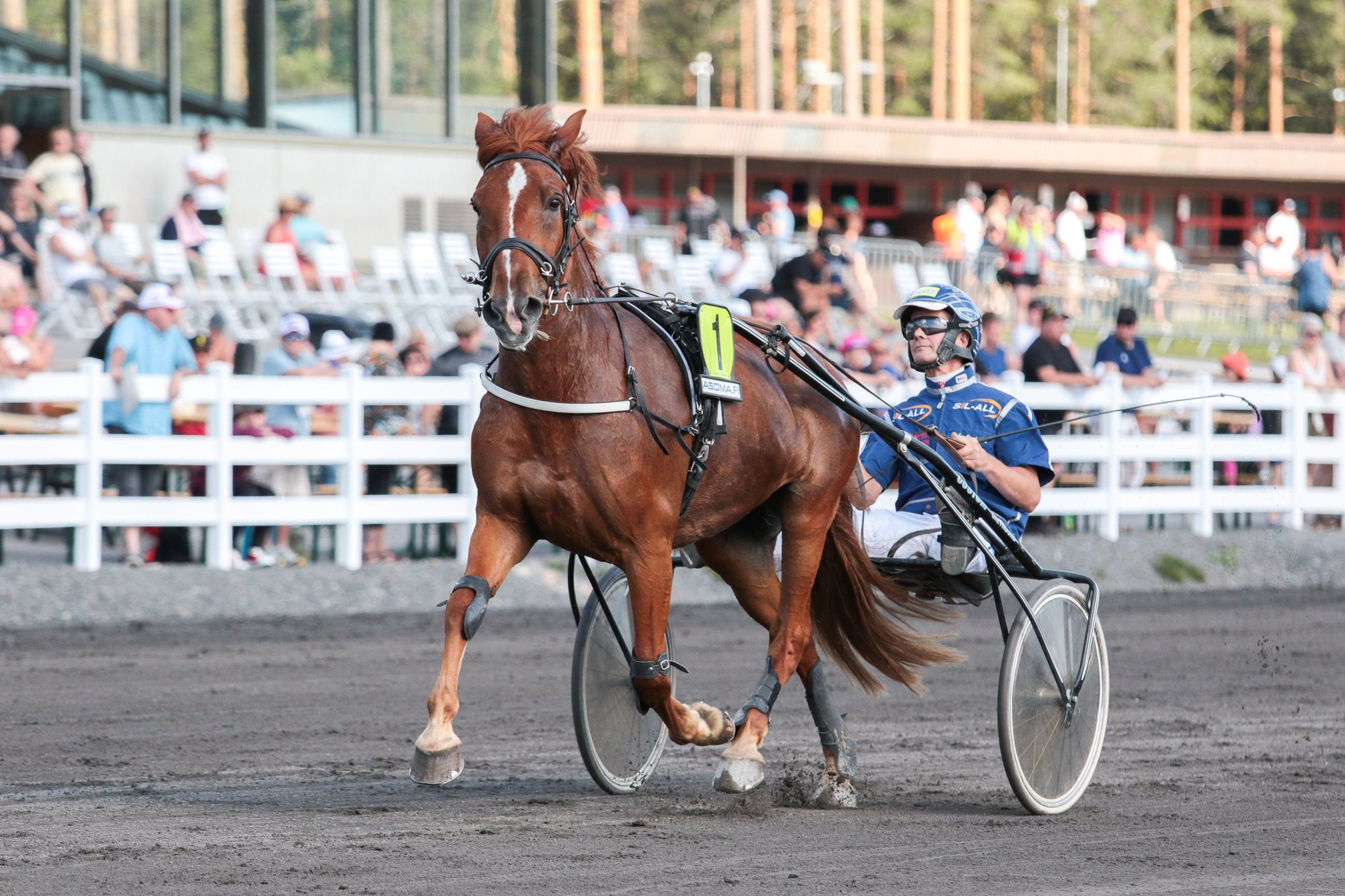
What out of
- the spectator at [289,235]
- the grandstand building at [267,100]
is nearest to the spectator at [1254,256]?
the grandstand building at [267,100]

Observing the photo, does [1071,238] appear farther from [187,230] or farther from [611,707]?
[611,707]

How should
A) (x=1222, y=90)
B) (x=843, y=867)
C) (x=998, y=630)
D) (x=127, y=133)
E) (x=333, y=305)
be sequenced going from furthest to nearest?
(x=1222, y=90) < (x=127, y=133) < (x=333, y=305) < (x=998, y=630) < (x=843, y=867)

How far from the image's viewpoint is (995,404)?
6324 millimetres

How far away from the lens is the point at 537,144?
5223mm

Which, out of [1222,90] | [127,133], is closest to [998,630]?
[127,133]

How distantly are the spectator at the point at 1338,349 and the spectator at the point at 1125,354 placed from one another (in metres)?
2.12

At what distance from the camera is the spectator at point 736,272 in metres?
20.9

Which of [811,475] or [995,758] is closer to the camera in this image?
[811,475]

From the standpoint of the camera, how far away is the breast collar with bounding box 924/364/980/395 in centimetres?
637

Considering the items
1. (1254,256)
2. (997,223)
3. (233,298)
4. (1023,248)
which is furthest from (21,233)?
(1254,256)

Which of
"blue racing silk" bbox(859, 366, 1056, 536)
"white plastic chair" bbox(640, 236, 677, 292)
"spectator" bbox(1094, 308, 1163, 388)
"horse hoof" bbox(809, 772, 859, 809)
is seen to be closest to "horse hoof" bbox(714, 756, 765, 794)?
"horse hoof" bbox(809, 772, 859, 809)

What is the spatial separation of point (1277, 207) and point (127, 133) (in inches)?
1188

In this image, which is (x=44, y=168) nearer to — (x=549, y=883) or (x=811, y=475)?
(x=811, y=475)

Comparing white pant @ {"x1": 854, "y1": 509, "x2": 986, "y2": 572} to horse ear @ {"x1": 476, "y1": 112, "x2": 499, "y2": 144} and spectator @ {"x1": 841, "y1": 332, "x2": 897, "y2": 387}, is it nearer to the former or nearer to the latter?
horse ear @ {"x1": 476, "y1": 112, "x2": 499, "y2": 144}
